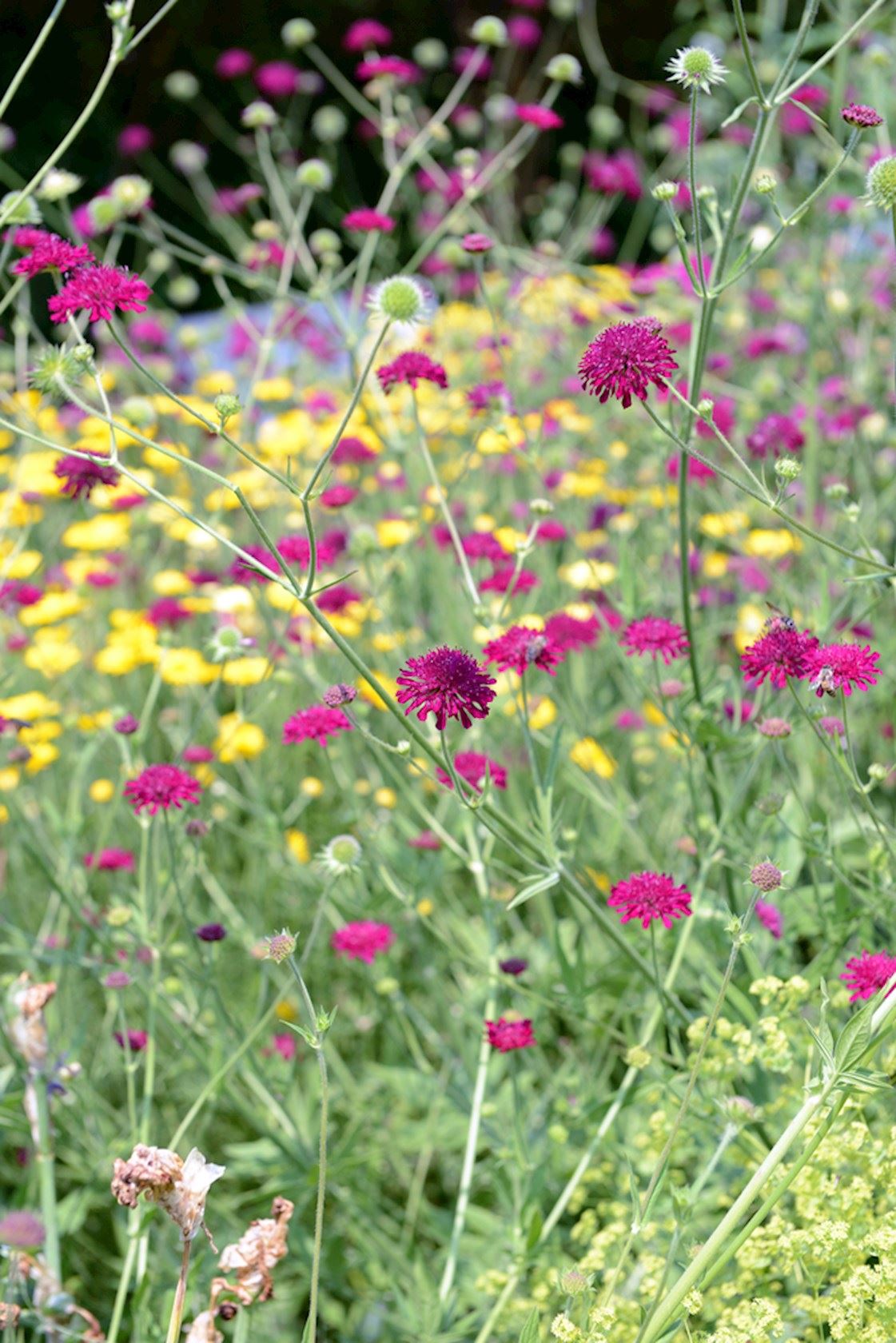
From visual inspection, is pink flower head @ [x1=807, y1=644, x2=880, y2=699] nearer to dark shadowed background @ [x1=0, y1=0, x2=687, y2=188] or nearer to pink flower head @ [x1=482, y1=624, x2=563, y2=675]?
pink flower head @ [x1=482, y1=624, x2=563, y2=675]

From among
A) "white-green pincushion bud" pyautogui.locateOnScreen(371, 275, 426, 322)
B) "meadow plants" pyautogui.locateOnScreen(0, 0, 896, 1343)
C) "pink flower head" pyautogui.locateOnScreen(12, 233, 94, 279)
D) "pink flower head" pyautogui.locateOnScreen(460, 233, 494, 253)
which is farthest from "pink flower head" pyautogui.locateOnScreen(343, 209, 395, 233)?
"pink flower head" pyautogui.locateOnScreen(12, 233, 94, 279)

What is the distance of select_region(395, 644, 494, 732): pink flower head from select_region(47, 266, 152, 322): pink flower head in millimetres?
507

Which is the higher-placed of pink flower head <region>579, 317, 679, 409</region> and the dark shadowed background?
the dark shadowed background

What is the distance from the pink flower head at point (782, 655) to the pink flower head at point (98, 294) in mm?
Answer: 776

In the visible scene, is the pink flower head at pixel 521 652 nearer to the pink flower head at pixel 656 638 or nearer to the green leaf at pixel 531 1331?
the pink flower head at pixel 656 638

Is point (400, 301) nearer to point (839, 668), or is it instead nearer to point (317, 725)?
point (317, 725)

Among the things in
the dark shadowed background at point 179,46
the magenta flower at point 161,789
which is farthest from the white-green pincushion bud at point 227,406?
the dark shadowed background at point 179,46

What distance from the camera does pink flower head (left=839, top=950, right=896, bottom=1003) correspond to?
1492mm

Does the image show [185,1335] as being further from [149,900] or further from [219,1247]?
[149,900]

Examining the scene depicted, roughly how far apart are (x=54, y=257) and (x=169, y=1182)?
99cm

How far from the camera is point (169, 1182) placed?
1.30m


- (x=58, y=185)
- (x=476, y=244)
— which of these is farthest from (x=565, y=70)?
(x=58, y=185)

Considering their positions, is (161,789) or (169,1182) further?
(161,789)

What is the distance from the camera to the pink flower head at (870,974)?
58.7 inches
